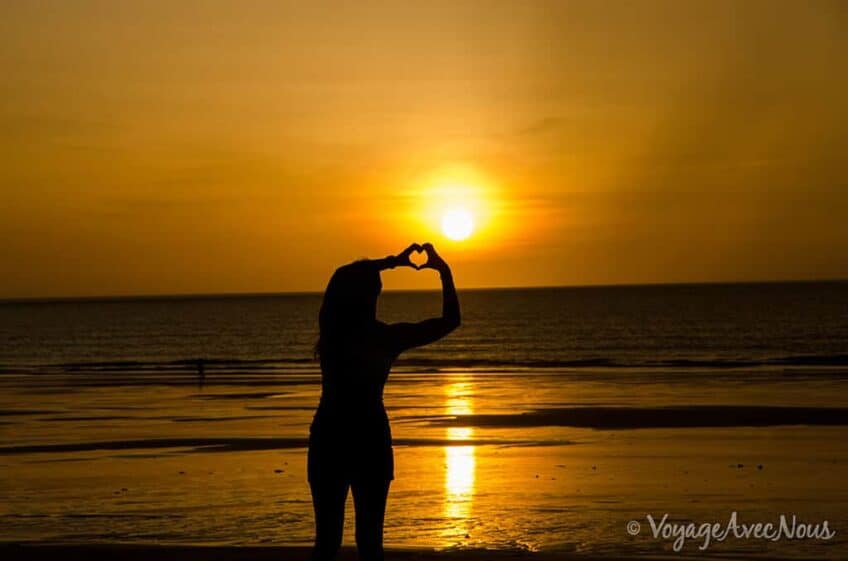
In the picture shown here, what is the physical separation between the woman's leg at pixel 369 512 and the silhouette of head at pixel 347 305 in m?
0.79

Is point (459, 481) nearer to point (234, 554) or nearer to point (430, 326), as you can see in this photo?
point (234, 554)

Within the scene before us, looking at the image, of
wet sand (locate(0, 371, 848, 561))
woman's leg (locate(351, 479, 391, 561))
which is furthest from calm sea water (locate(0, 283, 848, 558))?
woman's leg (locate(351, 479, 391, 561))

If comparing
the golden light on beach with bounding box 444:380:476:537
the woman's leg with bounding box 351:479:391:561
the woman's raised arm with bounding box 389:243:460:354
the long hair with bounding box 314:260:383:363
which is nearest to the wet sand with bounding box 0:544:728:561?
the golden light on beach with bounding box 444:380:476:537

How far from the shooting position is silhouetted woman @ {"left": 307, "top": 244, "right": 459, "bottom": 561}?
743 centimetres

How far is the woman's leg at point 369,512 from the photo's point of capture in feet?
24.8

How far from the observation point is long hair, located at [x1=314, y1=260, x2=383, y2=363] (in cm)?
743

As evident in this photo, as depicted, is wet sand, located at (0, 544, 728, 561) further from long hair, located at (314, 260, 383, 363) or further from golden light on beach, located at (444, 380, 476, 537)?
long hair, located at (314, 260, 383, 363)

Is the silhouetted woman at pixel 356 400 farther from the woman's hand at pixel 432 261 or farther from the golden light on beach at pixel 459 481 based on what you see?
the golden light on beach at pixel 459 481

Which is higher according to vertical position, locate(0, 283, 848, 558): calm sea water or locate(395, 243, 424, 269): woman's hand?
locate(395, 243, 424, 269): woman's hand

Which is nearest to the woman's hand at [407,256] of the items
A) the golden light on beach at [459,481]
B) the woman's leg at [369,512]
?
the woman's leg at [369,512]

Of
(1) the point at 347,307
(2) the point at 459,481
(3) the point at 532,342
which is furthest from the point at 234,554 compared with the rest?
(3) the point at 532,342

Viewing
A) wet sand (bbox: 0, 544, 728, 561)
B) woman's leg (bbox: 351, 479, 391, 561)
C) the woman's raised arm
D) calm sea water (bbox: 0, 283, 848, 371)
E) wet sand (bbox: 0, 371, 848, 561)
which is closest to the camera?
the woman's raised arm

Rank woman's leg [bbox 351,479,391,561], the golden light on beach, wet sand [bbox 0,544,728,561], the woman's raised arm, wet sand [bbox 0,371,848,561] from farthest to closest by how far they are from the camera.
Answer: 1. the golden light on beach
2. wet sand [bbox 0,371,848,561]
3. wet sand [bbox 0,544,728,561]
4. woman's leg [bbox 351,479,391,561]
5. the woman's raised arm

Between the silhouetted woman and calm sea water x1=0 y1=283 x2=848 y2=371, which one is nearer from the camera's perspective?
the silhouetted woman
